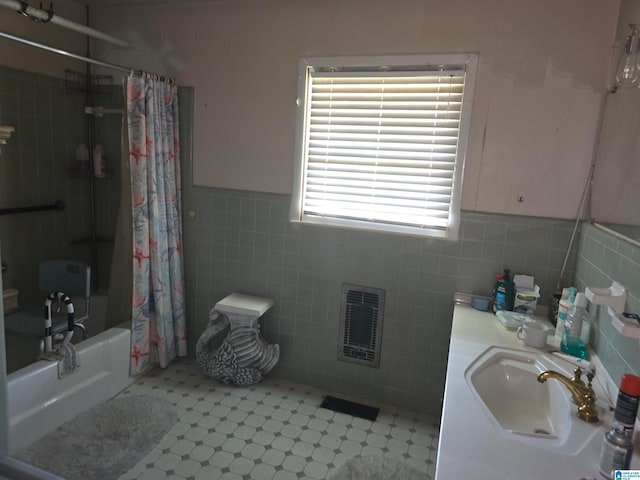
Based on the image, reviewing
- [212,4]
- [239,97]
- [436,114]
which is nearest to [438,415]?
[436,114]

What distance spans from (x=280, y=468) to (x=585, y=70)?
2399 millimetres

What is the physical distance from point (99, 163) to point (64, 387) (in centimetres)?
157

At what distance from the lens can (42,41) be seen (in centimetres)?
277

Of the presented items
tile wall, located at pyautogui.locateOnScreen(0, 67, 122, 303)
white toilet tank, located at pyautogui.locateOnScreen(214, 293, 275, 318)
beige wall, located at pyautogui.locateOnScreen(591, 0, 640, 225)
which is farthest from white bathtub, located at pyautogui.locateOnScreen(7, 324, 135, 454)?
beige wall, located at pyautogui.locateOnScreen(591, 0, 640, 225)

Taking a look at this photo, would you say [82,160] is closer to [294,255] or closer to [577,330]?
[294,255]

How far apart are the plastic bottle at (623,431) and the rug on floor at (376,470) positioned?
3.88 feet

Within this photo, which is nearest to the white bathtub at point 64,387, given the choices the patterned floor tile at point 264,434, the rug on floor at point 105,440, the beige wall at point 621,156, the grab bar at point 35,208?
the rug on floor at point 105,440

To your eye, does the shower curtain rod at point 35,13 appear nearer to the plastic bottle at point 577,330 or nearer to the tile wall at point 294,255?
the tile wall at point 294,255

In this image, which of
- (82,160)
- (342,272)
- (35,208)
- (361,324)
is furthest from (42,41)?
(361,324)

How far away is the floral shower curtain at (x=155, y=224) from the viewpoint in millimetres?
2539

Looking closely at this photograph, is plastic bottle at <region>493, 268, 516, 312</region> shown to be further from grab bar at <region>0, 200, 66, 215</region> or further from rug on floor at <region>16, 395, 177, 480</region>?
grab bar at <region>0, 200, 66, 215</region>

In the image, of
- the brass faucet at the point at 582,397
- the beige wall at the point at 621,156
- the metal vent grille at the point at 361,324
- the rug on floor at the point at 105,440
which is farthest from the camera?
the metal vent grille at the point at 361,324

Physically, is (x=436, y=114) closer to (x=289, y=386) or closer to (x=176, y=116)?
(x=176, y=116)

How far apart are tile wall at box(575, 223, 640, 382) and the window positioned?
663mm
